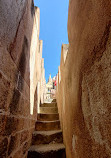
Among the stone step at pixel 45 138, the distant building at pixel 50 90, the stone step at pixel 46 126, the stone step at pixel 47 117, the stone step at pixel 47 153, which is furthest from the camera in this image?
the distant building at pixel 50 90

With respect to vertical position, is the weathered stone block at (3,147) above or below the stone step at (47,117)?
above

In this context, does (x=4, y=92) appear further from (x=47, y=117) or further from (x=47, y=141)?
(x=47, y=117)

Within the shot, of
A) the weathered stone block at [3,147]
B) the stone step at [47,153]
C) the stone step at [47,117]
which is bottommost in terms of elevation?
the stone step at [47,153]

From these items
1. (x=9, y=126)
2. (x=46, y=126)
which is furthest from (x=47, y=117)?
(x=9, y=126)

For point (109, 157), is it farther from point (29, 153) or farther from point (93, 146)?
point (29, 153)

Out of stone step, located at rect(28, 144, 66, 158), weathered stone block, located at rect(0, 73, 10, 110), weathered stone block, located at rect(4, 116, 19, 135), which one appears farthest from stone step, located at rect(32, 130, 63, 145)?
weathered stone block, located at rect(0, 73, 10, 110)

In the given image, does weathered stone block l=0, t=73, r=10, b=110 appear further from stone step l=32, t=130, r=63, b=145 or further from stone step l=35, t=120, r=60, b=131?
stone step l=35, t=120, r=60, b=131

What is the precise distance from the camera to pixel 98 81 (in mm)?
605

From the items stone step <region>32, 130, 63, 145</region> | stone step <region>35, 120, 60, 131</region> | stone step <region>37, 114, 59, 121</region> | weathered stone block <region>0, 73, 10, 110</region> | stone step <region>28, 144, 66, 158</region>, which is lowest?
stone step <region>28, 144, 66, 158</region>

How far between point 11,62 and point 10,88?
30 cm

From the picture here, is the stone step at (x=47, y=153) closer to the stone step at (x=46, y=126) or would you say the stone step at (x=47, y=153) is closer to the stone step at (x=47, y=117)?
the stone step at (x=46, y=126)

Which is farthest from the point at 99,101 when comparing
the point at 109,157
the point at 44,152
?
the point at 44,152

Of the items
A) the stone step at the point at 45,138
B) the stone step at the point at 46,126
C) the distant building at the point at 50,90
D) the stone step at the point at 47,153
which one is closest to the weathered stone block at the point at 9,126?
the stone step at the point at 47,153

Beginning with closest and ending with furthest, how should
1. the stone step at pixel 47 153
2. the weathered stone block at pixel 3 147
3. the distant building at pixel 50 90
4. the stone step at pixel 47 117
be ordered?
the weathered stone block at pixel 3 147
the stone step at pixel 47 153
the stone step at pixel 47 117
the distant building at pixel 50 90
